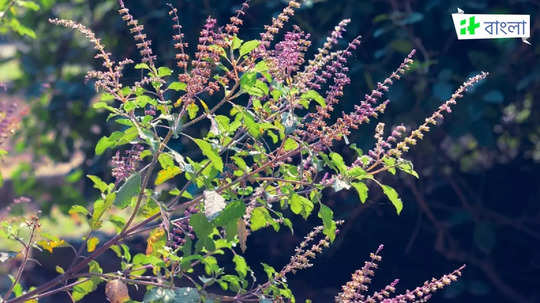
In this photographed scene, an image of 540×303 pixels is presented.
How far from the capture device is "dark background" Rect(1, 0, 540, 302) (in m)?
3.73

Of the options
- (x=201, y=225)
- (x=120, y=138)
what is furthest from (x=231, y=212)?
(x=120, y=138)

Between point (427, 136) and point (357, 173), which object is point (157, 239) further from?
point (427, 136)

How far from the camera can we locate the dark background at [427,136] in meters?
3.73

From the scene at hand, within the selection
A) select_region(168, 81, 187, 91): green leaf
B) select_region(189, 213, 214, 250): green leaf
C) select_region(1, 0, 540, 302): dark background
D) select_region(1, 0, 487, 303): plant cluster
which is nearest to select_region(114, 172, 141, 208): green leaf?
select_region(1, 0, 487, 303): plant cluster

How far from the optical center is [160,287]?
198 centimetres

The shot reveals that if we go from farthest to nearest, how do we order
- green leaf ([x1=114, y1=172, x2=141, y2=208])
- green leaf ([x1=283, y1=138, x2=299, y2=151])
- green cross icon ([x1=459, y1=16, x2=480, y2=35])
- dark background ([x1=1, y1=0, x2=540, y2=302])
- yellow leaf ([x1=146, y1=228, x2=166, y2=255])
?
dark background ([x1=1, y1=0, x2=540, y2=302]), green cross icon ([x1=459, y1=16, x2=480, y2=35]), yellow leaf ([x1=146, y1=228, x2=166, y2=255]), green leaf ([x1=283, y1=138, x2=299, y2=151]), green leaf ([x1=114, y1=172, x2=141, y2=208])

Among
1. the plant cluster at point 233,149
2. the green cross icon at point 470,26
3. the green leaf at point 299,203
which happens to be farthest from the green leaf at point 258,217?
the green cross icon at point 470,26

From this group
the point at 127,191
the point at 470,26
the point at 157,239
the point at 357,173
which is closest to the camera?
the point at 127,191

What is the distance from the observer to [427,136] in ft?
13.4

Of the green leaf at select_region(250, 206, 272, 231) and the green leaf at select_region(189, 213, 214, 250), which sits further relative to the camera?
the green leaf at select_region(250, 206, 272, 231)

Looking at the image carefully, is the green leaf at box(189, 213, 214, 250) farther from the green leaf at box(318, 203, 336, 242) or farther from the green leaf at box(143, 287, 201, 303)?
the green leaf at box(318, 203, 336, 242)

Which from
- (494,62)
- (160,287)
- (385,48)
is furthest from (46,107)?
(160,287)

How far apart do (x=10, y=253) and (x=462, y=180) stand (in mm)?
2588

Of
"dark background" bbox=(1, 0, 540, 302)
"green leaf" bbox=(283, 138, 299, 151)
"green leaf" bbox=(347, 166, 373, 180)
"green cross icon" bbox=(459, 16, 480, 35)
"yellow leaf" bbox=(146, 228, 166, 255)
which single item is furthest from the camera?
"dark background" bbox=(1, 0, 540, 302)
